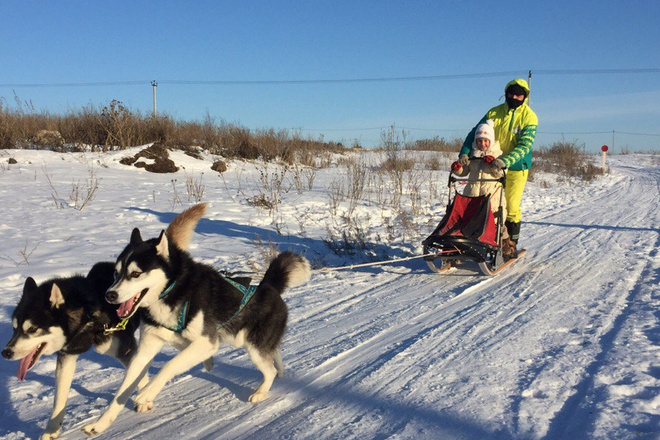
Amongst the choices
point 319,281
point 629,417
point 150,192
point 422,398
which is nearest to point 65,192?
point 150,192

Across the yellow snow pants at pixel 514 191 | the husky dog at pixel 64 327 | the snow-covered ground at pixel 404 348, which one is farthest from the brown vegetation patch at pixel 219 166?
the husky dog at pixel 64 327

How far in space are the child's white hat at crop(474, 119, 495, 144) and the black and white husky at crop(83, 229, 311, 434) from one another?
387cm

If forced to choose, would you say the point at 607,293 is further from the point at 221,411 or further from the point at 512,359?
the point at 221,411

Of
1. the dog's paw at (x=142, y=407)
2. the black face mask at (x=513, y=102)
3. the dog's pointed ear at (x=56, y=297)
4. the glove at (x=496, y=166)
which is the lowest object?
the dog's paw at (x=142, y=407)

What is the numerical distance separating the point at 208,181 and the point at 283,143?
193 inches

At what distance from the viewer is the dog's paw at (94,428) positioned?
253 centimetres

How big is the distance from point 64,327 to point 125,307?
1.06ft

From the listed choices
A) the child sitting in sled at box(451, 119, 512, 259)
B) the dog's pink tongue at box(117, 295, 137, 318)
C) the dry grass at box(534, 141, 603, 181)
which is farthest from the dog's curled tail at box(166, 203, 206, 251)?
the dry grass at box(534, 141, 603, 181)

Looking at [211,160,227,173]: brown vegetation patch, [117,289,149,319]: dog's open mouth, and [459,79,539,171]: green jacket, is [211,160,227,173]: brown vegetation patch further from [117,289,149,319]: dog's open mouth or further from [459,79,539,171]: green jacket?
[117,289,149,319]: dog's open mouth

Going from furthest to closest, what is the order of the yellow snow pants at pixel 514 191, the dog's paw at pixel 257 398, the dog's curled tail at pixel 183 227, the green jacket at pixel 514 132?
the yellow snow pants at pixel 514 191
the green jacket at pixel 514 132
the dog's curled tail at pixel 183 227
the dog's paw at pixel 257 398

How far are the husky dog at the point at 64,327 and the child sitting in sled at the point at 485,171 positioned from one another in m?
4.24

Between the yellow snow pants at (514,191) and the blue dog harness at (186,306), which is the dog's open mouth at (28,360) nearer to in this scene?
the blue dog harness at (186,306)

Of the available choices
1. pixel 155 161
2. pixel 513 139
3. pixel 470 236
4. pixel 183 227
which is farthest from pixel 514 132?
pixel 155 161

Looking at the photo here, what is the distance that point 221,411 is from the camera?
2.85 meters
